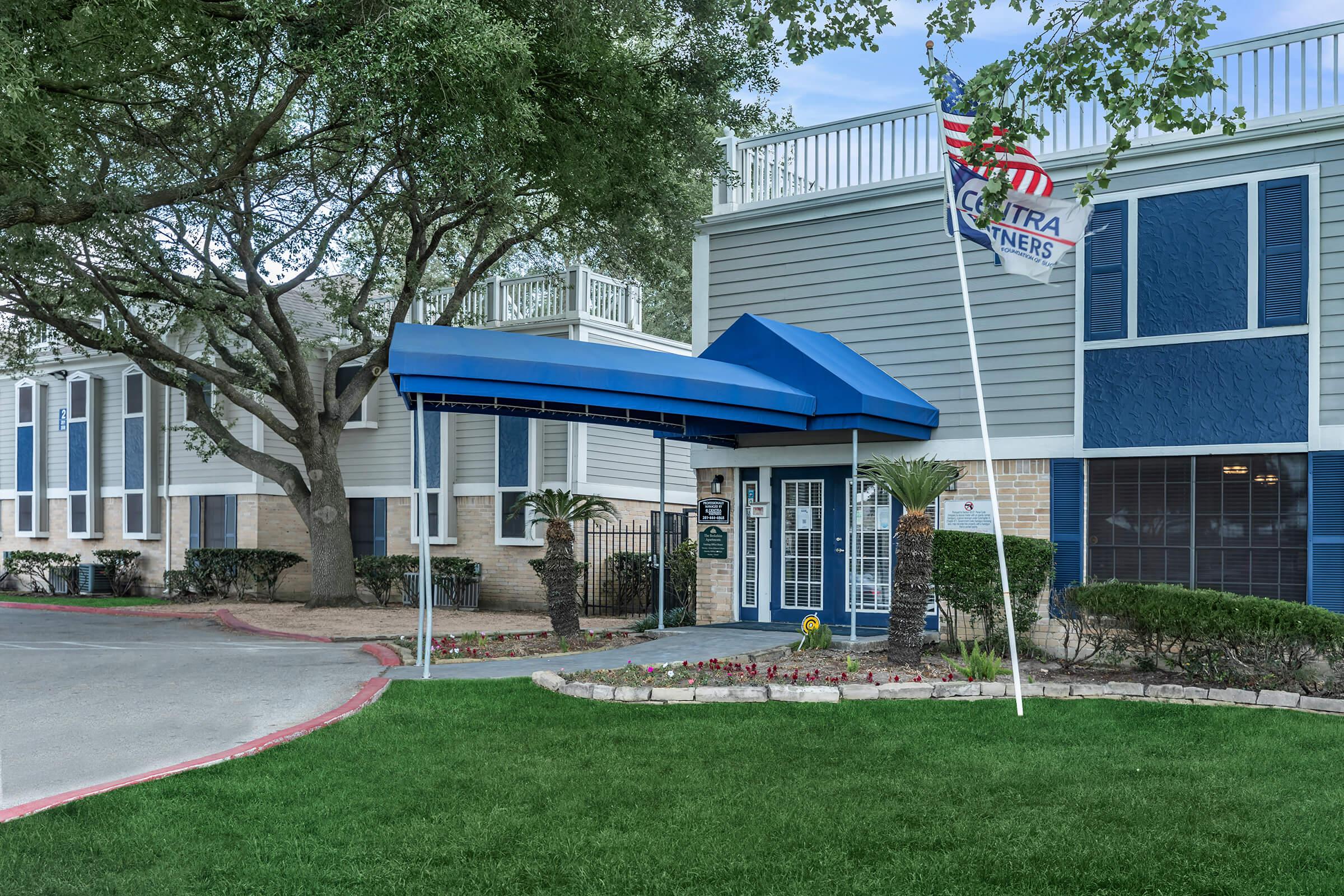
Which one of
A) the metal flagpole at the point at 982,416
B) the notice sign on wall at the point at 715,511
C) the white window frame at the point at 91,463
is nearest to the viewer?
the metal flagpole at the point at 982,416

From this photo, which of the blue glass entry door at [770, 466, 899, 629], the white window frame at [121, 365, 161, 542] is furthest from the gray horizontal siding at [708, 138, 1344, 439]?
the white window frame at [121, 365, 161, 542]

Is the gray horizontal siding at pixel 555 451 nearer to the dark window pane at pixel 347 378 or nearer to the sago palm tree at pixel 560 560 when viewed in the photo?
the dark window pane at pixel 347 378

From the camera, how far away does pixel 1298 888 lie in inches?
188

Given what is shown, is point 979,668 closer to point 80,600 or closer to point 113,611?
point 113,611

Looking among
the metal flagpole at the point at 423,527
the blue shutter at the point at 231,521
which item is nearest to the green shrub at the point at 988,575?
the metal flagpole at the point at 423,527

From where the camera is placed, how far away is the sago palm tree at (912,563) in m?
10.5

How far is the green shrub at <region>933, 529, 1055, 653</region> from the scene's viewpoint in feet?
37.6

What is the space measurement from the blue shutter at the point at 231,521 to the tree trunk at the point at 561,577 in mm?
13141

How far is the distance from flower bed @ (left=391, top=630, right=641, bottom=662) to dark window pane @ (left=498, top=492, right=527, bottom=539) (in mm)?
6438

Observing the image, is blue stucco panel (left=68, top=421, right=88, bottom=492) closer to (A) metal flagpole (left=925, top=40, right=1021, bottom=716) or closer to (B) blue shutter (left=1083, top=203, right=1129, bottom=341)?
(A) metal flagpole (left=925, top=40, right=1021, bottom=716)

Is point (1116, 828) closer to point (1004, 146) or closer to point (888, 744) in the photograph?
point (888, 744)

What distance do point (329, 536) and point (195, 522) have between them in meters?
6.02

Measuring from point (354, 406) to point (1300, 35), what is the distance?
15.1 meters

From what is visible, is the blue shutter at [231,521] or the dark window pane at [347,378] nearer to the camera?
the dark window pane at [347,378]
